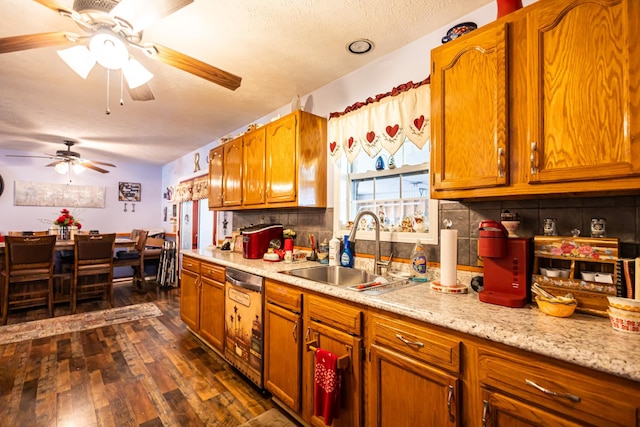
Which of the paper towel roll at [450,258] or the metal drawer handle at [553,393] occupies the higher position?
the paper towel roll at [450,258]

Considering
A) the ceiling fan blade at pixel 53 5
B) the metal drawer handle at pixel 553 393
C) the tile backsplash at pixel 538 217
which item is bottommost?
the metal drawer handle at pixel 553 393

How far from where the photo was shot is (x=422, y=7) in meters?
1.72

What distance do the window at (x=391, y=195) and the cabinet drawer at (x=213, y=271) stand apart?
1.03m

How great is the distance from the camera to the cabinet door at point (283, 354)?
177 centimetres

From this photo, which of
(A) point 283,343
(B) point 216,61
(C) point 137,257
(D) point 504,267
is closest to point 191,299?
(A) point 283,343

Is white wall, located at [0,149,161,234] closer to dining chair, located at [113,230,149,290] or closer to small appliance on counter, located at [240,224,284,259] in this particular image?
dining chair, located at [113,230,149,290]

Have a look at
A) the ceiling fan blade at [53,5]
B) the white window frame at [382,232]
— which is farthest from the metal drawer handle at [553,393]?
the ceiling fan blade at [53,5]

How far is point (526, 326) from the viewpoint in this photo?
1.02 metres

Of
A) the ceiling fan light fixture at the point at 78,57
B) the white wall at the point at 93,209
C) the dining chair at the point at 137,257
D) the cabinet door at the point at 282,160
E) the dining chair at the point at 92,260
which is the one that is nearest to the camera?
the ceiling fan light fixture at the point at 78,57

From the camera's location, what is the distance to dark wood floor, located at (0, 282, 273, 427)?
6.11 ft

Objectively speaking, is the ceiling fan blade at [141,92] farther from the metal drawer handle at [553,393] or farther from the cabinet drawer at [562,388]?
the metal drawer handle at [553,393]

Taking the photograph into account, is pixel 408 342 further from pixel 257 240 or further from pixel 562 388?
pixel 257 240

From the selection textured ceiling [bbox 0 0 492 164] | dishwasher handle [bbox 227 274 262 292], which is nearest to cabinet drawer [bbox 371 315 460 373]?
dishwasher handle [bbox 227 274 262 292]

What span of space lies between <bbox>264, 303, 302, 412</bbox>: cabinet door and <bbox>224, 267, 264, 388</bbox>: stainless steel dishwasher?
3.4 inches
